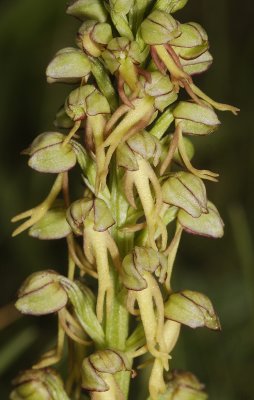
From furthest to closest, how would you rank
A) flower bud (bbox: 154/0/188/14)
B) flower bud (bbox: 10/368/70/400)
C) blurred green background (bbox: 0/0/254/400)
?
blurred green background (bbox: 0/0/254/400)
flower bud (bbox: 10/368/70/400)
flower bud (bbox: 154/0/188/14)

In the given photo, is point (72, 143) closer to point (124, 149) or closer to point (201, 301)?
point (124, 149)

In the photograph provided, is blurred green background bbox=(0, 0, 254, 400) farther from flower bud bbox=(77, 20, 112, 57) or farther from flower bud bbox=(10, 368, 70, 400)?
flower bud bbox=(77, 20, 112, 57)

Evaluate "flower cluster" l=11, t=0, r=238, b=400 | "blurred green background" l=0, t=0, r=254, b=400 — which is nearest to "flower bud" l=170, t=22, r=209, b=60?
"flower cluster" l=11, t=0, r=238, b=400

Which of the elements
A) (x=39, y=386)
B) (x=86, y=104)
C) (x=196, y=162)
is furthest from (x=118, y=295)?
(x=196, y=162)

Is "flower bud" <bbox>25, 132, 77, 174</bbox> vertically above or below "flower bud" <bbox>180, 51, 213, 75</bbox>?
below

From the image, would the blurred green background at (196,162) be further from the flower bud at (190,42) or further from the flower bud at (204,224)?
the flower bud at (190,42)

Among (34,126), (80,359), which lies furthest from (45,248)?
(80,359)
